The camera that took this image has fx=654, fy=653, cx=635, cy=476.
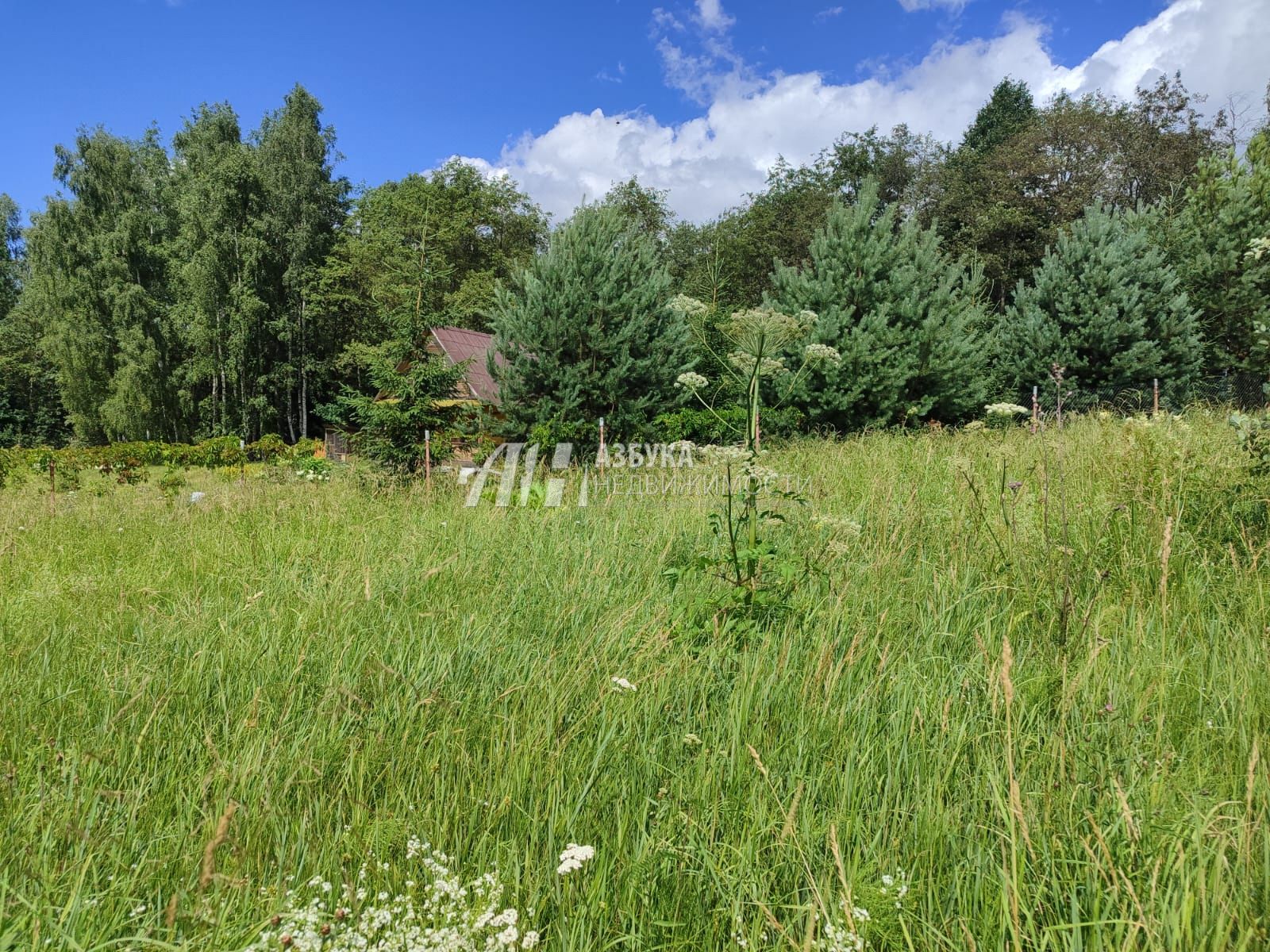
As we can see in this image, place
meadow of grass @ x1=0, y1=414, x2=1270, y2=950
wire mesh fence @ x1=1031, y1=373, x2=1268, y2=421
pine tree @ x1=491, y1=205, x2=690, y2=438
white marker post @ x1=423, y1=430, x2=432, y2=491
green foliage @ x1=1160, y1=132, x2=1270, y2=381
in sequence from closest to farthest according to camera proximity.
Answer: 1. meadow of grass @ x1=0, y1=414, x2=1270, y2=950
2. white marker post @ x1=423, y1=430, x2=432, y2=491
3. pine tree @ x1=491, y1=205, x2=690, y2=438
4. wire mesh fence @ x1=1031, y1=373, x2=1268, y2=421
5. green foliage @ x1=1160, y1=132, x2=1270, y2=381

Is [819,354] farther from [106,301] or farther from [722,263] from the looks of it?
[106,301]

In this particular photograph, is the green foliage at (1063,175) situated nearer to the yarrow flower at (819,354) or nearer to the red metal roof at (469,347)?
the red metal roof at (469,347)

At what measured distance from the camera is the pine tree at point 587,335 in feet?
36.2

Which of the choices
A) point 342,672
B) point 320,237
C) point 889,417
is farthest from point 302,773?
point 320,237

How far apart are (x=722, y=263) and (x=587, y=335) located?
18.3m

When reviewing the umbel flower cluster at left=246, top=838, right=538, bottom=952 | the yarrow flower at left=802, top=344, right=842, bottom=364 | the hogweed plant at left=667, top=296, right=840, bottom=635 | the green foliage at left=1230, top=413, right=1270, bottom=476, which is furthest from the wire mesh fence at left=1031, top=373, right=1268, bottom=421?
the umbel flower cluster at left=246, top=838, right=538, bottom=952

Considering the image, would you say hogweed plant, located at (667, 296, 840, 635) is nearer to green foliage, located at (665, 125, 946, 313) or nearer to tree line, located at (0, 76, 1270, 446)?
tree line, located at (0, 76, 1270, 446)

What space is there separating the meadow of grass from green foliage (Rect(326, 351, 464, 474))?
489 centimetres

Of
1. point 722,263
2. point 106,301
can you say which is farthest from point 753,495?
point 106,301

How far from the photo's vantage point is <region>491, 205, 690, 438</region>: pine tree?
11.0 m

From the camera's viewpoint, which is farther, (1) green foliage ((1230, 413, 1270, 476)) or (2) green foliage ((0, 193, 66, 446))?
(2) green foliage ((0, 193, 66, 446))

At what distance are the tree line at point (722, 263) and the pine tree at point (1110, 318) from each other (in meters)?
0.05

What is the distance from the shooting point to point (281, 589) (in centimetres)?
297

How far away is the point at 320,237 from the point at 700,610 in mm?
32311
